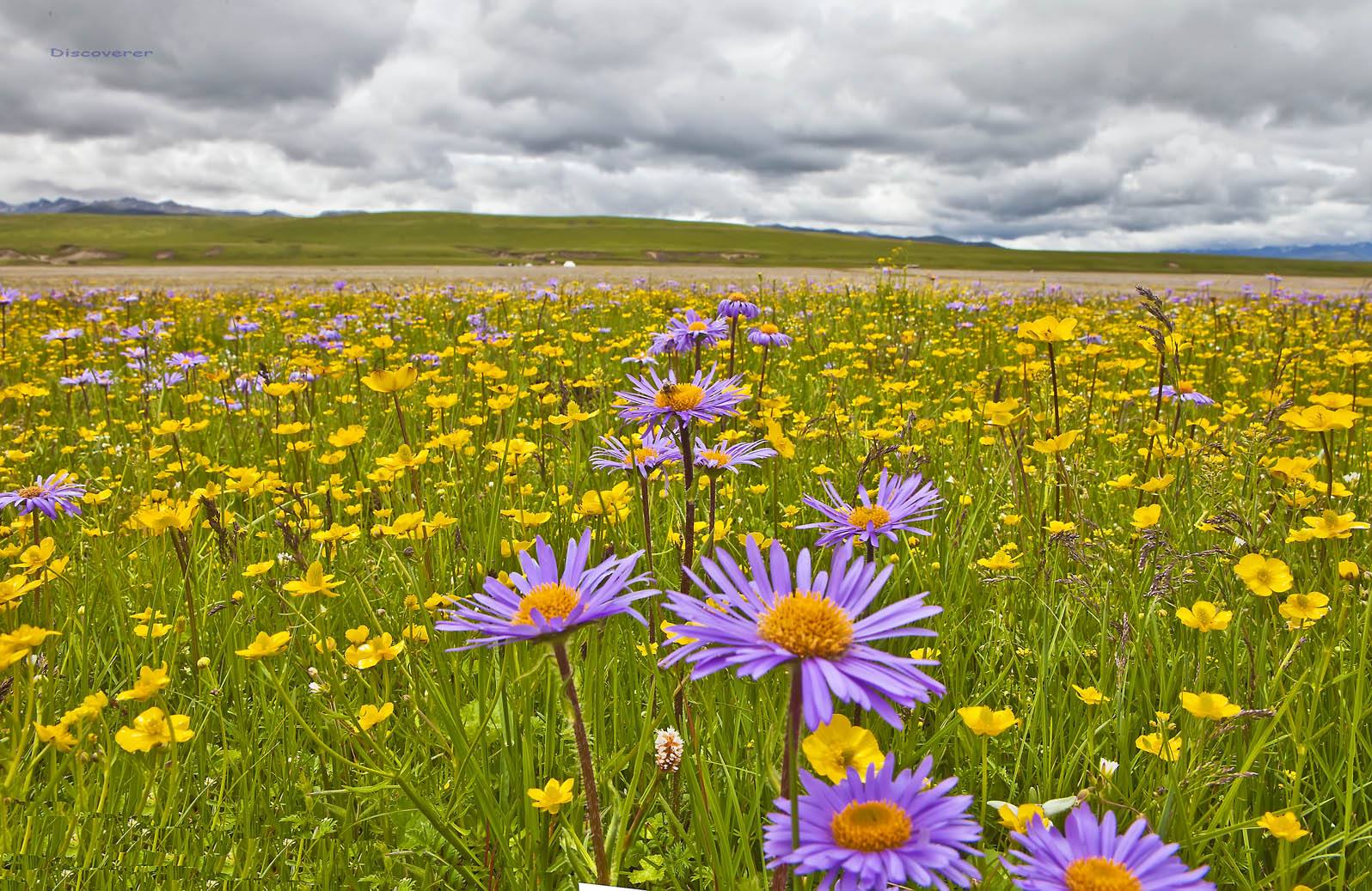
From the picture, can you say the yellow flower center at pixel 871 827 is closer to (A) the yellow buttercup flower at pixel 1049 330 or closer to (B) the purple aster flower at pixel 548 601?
(B) the purple aster flower at pixel 548 601

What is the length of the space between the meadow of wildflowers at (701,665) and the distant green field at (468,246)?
62.6 m

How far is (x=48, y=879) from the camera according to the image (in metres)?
1.35

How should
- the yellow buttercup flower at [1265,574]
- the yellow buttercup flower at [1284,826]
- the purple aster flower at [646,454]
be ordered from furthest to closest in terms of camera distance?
1. the purple aster flower at [646,454]
2. the yellow buttercup flower at [1265,574]
3. the yellow buttercup flower at [1284,826]

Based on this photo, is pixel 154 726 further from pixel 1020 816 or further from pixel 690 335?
pixel 690 335

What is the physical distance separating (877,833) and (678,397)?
42.1 inches

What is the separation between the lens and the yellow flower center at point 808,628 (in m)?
0.89

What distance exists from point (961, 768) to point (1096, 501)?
191 centimetres

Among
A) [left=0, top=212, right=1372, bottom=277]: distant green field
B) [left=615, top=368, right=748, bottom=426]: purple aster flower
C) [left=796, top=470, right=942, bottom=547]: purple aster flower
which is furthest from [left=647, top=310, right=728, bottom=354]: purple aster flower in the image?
[left=0, top=212, right=1372, bottom=277]: distant green field

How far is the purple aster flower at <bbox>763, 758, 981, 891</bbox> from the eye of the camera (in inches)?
29.6

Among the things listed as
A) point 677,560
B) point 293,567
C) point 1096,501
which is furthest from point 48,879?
point 1096,501

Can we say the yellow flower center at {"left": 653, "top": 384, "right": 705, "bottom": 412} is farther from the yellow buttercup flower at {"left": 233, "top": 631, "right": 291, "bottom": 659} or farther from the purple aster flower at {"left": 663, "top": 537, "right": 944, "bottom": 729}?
the yellow buttercup flower at {"left": 233, "top": 631, "right": 291, "bottom": 659}

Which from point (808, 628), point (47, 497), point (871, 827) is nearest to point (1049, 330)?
point (808, 628)

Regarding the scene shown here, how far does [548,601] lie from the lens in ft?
3.51

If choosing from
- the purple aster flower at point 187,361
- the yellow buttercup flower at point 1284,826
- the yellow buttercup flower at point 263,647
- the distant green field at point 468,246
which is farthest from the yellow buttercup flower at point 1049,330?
the distant green field at point 468,246
